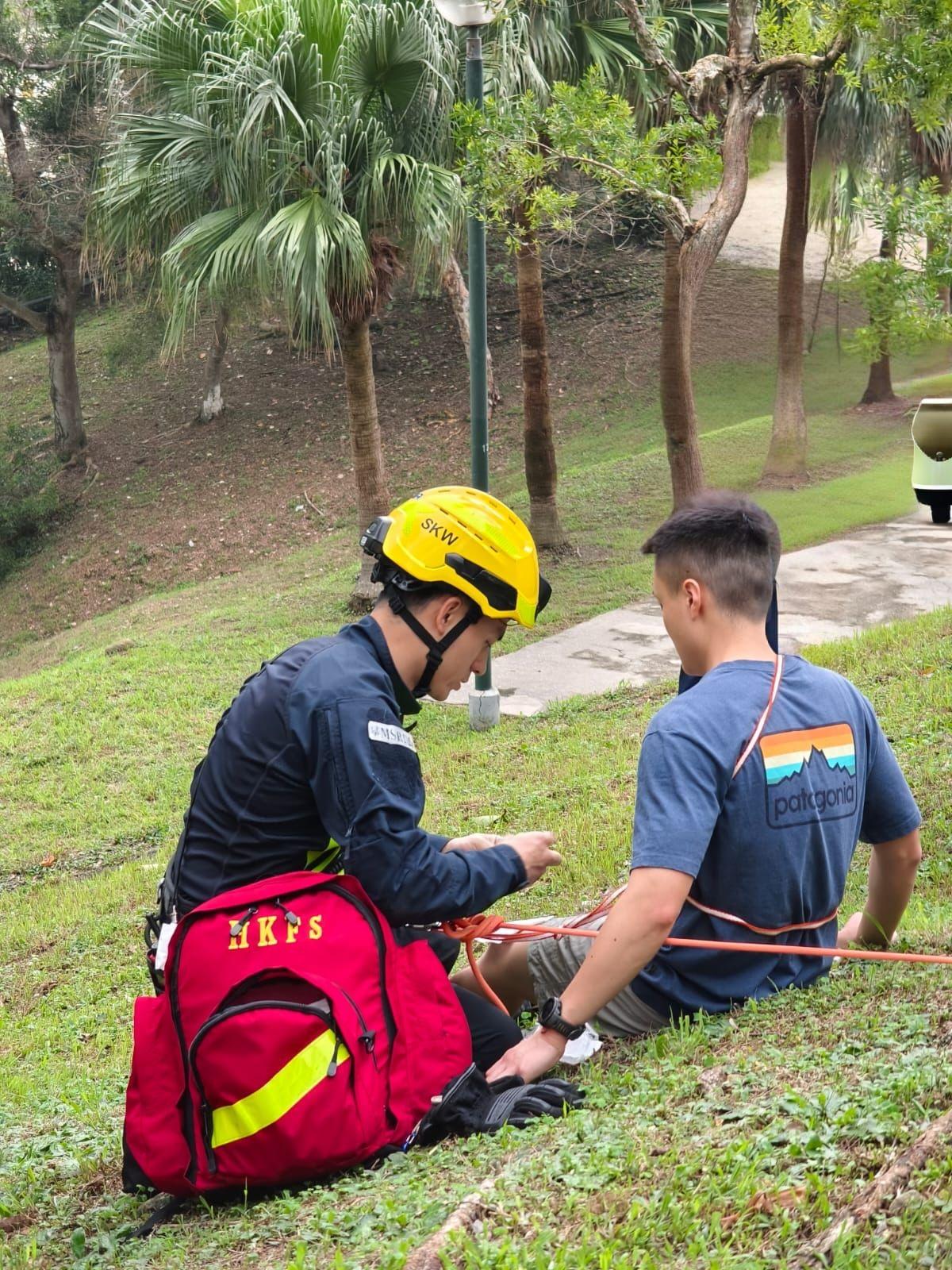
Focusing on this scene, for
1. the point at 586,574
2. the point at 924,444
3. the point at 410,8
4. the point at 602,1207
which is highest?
the point at 410,8

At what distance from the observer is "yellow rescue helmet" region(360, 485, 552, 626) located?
9.62 ft

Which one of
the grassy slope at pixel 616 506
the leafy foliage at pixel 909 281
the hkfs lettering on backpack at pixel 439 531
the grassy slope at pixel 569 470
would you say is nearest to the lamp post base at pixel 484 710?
the grassy slope at pixel 616 506

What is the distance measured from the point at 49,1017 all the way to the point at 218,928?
11.2 ft

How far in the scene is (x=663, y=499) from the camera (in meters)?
17.2

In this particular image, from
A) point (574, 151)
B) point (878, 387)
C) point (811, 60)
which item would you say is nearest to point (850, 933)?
point (574, 151)

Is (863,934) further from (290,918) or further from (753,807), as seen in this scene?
(290,918)

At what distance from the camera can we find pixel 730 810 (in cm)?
272

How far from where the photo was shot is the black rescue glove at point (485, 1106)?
107 inches

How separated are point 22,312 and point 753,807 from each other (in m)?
23.9

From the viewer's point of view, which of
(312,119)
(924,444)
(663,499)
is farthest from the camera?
(663,499)

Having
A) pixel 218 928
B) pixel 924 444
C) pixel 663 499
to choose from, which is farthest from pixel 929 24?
pixel 663 499

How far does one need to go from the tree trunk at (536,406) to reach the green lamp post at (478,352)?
384 centimetres

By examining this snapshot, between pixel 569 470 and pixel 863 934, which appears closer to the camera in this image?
pixel 863 934

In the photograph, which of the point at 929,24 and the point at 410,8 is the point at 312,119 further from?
the point at 929,24
